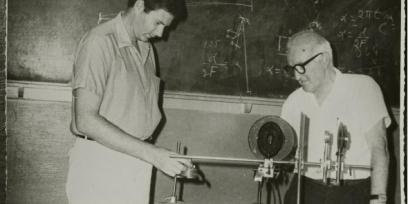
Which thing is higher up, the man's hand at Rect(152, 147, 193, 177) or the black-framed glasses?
the black-framed glasses

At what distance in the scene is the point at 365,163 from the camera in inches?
60.4

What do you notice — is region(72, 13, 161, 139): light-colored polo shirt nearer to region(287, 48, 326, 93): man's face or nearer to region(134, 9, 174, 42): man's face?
region(134, 9, 174, 42): man's face

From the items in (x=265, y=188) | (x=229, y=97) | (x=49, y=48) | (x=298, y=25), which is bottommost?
(x=265, y=188)

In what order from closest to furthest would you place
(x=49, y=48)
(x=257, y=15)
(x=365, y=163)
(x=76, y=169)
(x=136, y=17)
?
(x=76, y=169) → (x=136, y=17) → (x=365, y=163) → (x=49, y=48) → (x=257, y=15)

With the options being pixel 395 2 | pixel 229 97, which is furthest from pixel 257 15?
pixel 395 2

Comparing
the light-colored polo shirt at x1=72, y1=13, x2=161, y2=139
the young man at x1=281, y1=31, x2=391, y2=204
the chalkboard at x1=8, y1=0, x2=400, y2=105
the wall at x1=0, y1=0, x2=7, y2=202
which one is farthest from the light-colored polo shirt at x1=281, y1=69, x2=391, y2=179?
the wall at x1=0, y1=0, x2=7, y2=202

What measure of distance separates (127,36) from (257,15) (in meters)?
0.76

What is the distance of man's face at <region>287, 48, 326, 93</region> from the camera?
1542mm

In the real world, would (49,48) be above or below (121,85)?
above

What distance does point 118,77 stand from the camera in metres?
1.38

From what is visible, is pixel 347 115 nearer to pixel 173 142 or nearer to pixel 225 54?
pixel 225 54

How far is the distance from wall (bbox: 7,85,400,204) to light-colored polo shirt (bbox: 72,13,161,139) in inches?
15.0

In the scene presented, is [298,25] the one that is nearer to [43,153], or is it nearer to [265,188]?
[265,188]

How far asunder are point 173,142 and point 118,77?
2.03 ft
